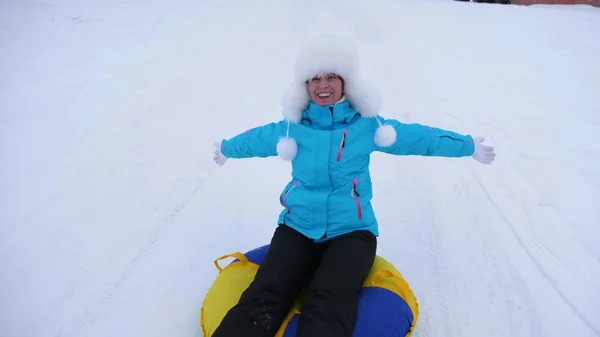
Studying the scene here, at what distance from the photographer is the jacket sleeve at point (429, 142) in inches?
84.5

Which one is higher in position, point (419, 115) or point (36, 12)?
point (36, 12)

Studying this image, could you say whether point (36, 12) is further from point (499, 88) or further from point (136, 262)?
point (499, 88)

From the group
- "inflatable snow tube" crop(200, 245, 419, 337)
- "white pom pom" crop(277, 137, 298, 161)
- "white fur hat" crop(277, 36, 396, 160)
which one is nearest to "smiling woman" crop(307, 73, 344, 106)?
"white fur hat" crop(277, 36, 396, 160)

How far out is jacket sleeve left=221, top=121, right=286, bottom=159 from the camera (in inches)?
90.3

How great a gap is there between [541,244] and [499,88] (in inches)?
130

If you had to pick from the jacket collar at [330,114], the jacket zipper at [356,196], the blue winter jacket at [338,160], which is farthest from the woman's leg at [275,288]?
the jacket collar at [330,114]

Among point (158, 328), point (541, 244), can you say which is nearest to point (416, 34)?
point (541, 244)

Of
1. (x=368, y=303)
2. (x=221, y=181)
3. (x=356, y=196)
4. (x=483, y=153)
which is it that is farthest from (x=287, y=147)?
(x=221, y=181)

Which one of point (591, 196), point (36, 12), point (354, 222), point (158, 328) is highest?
point (36, 12)

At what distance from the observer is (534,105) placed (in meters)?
4.71

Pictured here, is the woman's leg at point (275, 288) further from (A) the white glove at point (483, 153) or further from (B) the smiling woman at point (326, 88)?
(A) the white glove at point (483, 153)

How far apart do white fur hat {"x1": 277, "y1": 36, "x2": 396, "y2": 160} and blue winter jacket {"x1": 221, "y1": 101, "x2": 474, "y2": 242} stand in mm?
53

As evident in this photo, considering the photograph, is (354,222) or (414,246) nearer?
(354,222)

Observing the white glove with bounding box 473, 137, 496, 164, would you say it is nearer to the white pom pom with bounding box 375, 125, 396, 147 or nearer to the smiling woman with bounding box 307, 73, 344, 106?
the white pom pom with bounding box 375, 125, 396, 147
